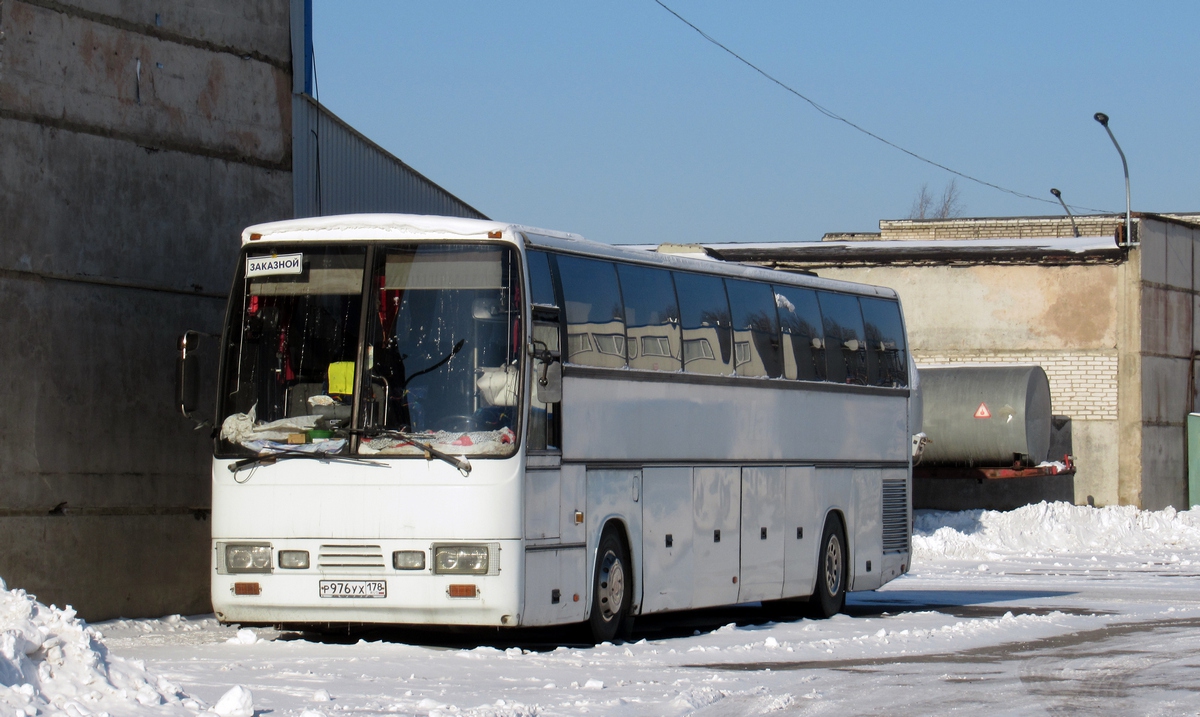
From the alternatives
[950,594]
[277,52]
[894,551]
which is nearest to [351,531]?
[277,52]

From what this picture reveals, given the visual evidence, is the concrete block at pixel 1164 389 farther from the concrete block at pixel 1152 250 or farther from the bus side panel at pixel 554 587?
the bus side panel at pixel 554 587

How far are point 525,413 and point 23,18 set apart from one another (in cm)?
574

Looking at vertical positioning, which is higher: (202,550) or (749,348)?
(749,348)

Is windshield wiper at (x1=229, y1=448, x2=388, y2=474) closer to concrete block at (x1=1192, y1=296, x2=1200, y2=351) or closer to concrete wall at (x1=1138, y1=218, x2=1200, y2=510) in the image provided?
concrete wall at (x1=1138, y1=218, x2=1200, y2=510)

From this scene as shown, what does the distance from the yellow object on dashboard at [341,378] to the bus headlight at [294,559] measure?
1.22 m

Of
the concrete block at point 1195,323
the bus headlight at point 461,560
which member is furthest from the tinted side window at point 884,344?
the concrete block at point 1195,323

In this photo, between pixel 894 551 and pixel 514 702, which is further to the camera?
pixel 894 551

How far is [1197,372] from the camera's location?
37.9 meters

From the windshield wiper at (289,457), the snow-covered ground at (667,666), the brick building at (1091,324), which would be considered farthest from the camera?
the brick building at (1091,324)

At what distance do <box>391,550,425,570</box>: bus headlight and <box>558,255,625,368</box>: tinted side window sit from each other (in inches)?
80.7

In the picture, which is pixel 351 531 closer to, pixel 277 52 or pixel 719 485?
pixel 719 485

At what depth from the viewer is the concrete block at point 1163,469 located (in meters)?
35.2

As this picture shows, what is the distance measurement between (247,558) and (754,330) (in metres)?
5.88

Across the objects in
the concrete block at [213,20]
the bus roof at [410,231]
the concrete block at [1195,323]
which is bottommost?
the bus roof at [410,231]
